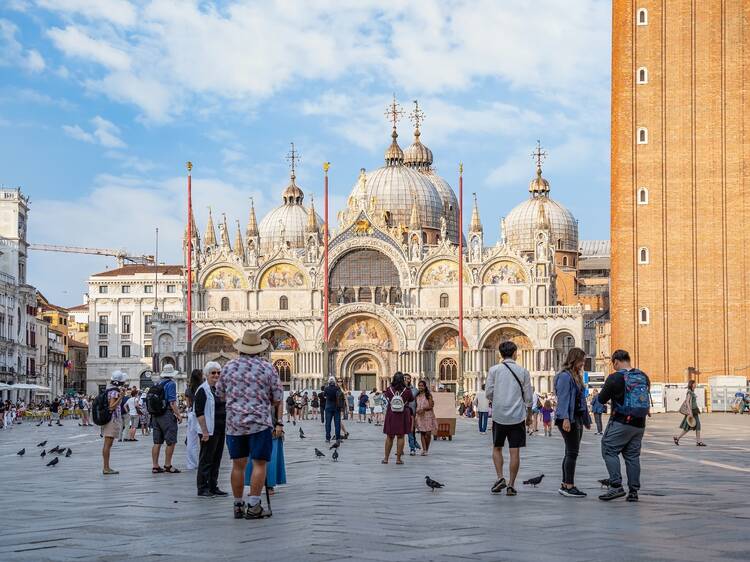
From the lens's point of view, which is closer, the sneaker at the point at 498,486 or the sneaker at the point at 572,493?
the sneaker at the point at 572,493

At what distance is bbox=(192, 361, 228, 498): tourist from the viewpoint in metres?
13.2

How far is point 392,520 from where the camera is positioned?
404 inches

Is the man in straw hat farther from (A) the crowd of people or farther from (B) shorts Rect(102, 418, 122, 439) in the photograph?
(B) shorts Rect(102, 418, 122, 439)

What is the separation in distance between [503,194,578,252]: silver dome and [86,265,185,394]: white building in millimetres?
25811

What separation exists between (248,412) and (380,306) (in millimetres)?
59947

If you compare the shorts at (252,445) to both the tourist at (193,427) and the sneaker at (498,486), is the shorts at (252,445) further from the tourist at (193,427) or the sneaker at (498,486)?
the tourist at (193,427)

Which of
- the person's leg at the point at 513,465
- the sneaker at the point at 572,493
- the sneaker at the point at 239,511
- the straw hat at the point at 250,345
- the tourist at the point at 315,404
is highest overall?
the straw hat at the point at 250,345

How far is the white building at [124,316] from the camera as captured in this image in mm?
95312

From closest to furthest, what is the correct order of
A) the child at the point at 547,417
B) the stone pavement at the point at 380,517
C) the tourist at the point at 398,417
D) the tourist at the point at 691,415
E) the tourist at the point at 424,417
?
1. the stone pavement at the point at 380,517
2. the tourist at the point at 398,417
3. the tourist at the point at 424,417
4. the tourist at the point at 691,415
5. the child at the point at 547,417

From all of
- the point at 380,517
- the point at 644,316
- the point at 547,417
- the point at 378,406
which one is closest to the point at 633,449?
the point at 380,517

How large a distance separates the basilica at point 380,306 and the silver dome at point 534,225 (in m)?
12.7

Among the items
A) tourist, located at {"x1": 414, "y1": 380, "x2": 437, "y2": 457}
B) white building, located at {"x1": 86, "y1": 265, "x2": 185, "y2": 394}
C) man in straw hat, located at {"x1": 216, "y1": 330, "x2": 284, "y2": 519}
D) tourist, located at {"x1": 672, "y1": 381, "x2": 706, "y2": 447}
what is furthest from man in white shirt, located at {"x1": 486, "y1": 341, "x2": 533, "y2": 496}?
white building, located at {"x1": 86, "y1": 265, "x2": 185, "y2": 394}

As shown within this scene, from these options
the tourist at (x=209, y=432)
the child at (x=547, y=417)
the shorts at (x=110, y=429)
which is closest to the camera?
the tourist at (x=209, y=432)

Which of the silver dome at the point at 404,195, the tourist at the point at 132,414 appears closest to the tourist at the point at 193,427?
the tourist at the point at 132,414
